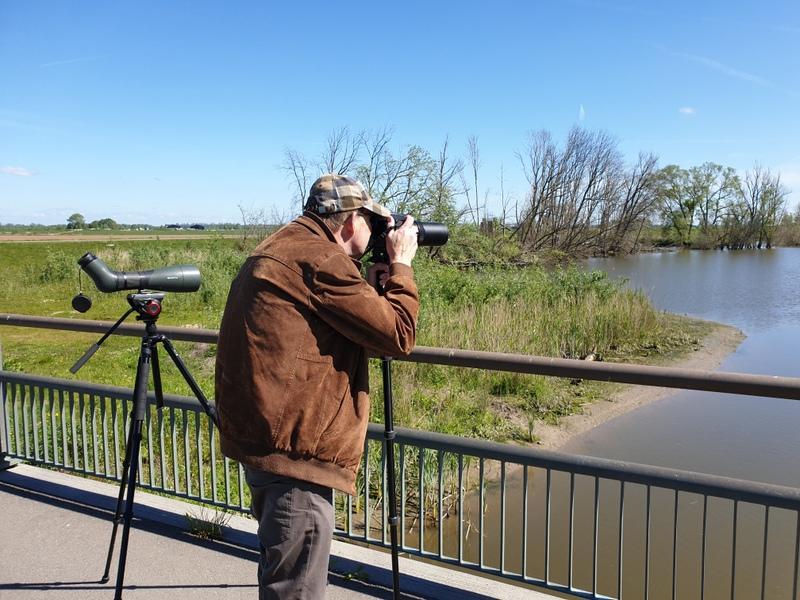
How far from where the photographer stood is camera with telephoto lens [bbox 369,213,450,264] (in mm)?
2037

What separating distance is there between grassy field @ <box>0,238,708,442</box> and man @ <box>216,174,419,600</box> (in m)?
4.77

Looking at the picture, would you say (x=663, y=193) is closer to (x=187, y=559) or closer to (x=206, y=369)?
(x=206, y=369)

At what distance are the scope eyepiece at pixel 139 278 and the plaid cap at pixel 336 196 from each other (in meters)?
1.02

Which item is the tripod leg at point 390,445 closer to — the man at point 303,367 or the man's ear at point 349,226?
the man at point 303,367

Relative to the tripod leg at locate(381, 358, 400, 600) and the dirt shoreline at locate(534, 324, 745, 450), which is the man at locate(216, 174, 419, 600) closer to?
the tripod leg at locate(381, 358, 400, 600)

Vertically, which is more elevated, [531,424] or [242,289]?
[242,289]

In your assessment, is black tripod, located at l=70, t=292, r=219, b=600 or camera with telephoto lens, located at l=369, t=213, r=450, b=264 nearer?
camera with telephoto lens, located at l=369, t=213, r=450, b=264

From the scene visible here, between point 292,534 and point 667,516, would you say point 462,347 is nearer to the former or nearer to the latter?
point 667,516

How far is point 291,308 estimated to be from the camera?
177 cm

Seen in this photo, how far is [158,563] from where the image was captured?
306 centimetres

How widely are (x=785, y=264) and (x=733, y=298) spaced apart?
16592 millimetres

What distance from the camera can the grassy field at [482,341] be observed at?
7801 millimetres

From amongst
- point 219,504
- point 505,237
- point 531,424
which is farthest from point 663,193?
point 219,504

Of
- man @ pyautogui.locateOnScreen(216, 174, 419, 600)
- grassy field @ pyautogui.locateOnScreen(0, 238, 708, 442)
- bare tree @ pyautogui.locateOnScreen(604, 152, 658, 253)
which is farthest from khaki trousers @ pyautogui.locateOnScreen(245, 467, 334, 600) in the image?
bare tree @ pyautogui.locateOnScreen(604, 152, 658, 253)
